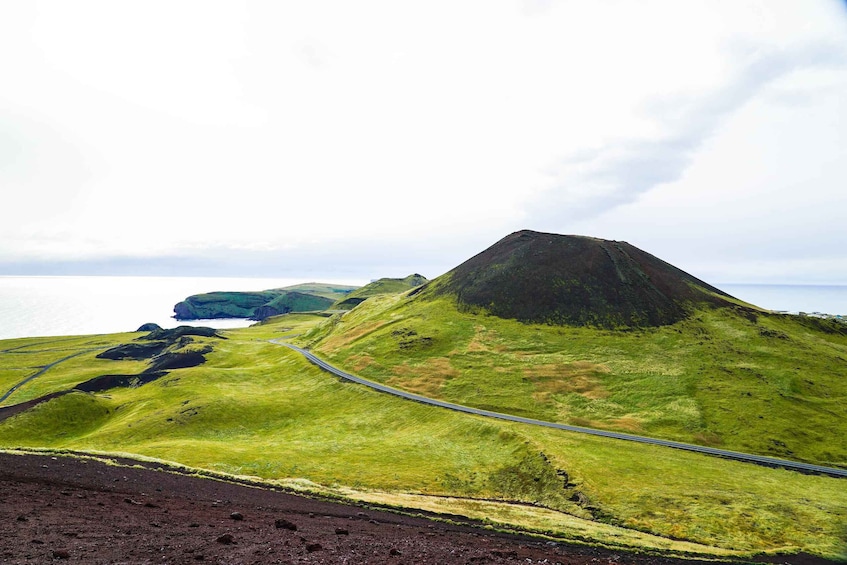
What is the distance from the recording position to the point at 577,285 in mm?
151000

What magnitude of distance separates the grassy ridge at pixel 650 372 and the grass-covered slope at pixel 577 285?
8.07 m

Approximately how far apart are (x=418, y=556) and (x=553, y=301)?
131 m

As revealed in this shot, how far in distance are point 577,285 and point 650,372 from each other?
54.4m

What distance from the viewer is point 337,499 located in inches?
1694

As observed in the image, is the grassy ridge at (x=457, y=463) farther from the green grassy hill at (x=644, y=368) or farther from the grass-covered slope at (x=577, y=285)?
the grass-covered slope at (x=577, y=285)

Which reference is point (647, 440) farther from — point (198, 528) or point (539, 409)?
point (198, 528)

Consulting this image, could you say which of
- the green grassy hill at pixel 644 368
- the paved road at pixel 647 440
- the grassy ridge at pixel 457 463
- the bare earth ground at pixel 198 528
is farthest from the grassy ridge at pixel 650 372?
the bare earth ground at pixel 198 528

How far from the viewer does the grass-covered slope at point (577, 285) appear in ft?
448

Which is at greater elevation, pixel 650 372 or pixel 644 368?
pixel 644 368

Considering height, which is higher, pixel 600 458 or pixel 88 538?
pixel 88 538

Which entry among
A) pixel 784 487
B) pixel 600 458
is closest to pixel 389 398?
pixel 600 458

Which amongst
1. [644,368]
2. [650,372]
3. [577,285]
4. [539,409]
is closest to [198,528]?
A: [539,409]

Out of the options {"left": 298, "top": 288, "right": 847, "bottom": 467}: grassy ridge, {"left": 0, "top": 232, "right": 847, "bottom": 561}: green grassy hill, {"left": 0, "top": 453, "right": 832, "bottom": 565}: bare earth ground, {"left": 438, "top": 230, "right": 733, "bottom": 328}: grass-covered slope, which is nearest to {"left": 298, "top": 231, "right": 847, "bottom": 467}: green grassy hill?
{"left": 298, "top": 288, "right": 847, "bottom": 467}: grassy ridge

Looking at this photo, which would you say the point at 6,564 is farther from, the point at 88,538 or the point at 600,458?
the point at 600,458
